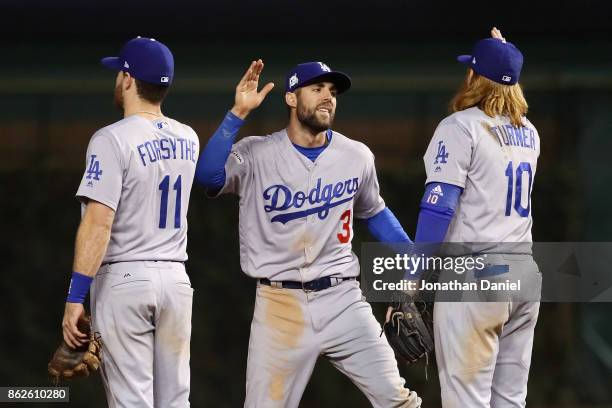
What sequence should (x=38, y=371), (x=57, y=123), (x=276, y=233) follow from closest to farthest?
(x=276, y=233) < (x=38, y=371) < (x=57, y=123)

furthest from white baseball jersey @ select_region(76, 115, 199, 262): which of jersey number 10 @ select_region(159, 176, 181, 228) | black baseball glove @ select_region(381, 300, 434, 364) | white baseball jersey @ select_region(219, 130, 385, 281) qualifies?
black baseball glove @ select_region(381, 300, 434, 364)

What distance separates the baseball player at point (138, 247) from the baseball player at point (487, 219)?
1.18m

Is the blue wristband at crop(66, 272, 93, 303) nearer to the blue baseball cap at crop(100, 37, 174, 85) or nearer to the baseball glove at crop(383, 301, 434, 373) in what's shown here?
the blue baseball cap at crop(100, 37, 174, 85)

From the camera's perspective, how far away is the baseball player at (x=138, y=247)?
5.35 m

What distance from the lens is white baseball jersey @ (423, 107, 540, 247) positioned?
562 cm

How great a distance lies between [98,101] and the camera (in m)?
10.5

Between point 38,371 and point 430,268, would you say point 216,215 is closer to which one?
point 38,371

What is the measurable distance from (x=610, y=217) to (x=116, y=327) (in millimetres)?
6363

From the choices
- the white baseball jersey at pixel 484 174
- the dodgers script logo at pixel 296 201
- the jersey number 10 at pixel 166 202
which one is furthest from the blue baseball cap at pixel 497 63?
the jersey number 10 at pixel 166 202

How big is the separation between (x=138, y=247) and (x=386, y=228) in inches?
57.8

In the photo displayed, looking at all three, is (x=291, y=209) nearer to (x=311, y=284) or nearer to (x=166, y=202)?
A: (x=311, y=284)

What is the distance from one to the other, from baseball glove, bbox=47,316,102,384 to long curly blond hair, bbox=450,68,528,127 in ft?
6.67

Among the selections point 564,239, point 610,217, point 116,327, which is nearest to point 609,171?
point 610,217

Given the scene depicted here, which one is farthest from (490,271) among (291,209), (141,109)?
(141,109)
